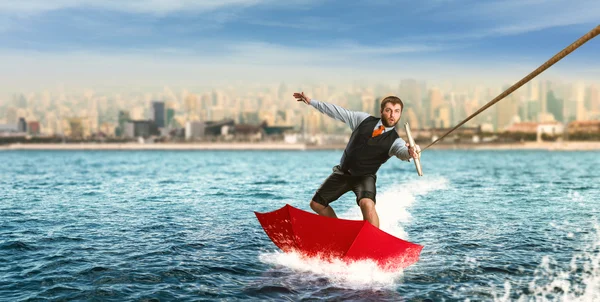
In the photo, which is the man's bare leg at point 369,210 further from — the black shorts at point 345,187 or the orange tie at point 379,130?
the orange tie at point 379,130

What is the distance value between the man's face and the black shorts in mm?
1187

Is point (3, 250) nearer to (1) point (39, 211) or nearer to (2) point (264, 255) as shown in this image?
(2) point (264, 255)

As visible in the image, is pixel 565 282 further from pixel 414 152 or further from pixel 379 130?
pixel 379 130

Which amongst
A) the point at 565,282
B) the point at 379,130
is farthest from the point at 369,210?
the point at 565,282

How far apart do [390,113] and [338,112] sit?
915 millimetres

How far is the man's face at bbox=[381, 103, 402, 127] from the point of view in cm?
980

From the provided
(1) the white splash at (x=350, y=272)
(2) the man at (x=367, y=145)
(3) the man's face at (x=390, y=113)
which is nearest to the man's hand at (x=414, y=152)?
(2) the man at (x=367, y=145)

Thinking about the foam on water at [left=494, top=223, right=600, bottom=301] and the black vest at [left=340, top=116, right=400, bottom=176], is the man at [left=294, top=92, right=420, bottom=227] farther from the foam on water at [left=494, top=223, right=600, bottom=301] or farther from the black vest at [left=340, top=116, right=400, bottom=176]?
the foam on water at [left=494, top=223, right=600, bottom=301]

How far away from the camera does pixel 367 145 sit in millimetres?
10148

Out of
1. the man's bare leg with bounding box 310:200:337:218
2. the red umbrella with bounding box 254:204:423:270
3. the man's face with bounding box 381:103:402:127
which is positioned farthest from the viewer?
the man's bare leg with bounding box 310:200:337:218

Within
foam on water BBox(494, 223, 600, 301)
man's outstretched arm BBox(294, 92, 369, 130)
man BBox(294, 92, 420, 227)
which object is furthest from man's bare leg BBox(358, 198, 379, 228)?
foam on water BBox(494, 223, 600, 301)

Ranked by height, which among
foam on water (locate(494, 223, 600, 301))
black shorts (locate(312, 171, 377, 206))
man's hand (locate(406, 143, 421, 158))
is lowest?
foam on water (locate(494, 223, 600, 301))

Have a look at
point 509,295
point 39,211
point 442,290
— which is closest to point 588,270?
point 509,295

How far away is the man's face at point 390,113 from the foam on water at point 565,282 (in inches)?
137
